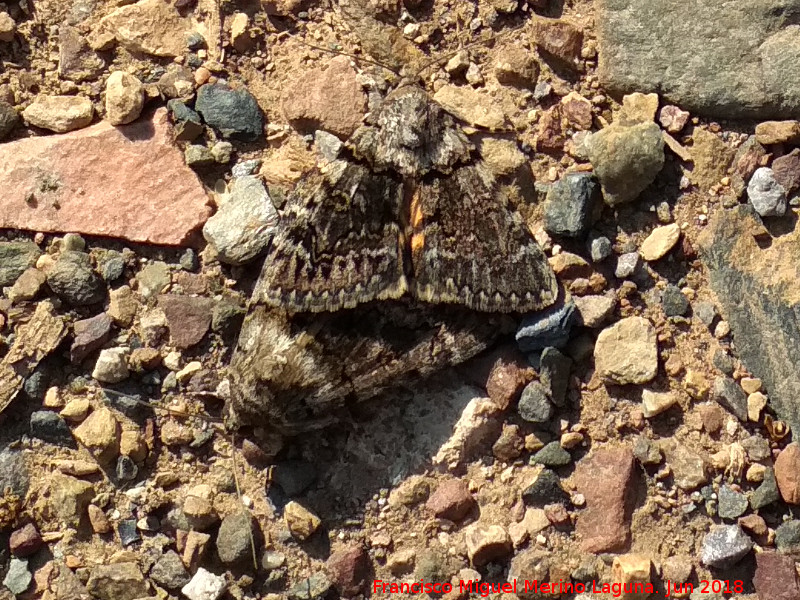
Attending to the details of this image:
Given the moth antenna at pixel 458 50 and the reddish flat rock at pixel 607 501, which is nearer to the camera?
the reddish flat rock at pixel 607 501

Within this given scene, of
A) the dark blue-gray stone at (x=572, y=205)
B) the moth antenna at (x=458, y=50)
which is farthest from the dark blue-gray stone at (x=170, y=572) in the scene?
the moth antenna at (x=458, y=50)

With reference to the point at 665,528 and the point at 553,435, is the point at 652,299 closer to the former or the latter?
the point at 553,435

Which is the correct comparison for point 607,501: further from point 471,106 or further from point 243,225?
point 243,225

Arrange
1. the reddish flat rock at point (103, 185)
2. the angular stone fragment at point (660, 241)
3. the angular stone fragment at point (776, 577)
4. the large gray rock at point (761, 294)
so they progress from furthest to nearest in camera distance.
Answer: the reddish flat rock at point (103, 185) → the angular stone fragment at point (660, 241) → the large gray rock at point (761, 294) → the angular stone fragment at point (776, 577)

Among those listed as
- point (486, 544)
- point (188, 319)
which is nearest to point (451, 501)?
point (486, 544)

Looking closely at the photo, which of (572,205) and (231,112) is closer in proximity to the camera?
(572,205)

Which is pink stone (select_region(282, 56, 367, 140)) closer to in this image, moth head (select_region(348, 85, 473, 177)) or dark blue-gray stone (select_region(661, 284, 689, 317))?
moth head (select_region(348, 85, 473, 177))

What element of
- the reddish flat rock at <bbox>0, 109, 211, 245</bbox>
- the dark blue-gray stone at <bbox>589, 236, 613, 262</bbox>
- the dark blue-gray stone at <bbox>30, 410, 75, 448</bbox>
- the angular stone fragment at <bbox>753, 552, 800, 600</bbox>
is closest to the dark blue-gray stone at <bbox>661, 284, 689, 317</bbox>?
the dark blue-gray stone at <bbox>589, 236, 613, 262</bbox>

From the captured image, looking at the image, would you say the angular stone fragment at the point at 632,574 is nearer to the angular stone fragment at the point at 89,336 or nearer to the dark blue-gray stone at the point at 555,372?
the dark blue-gray stone at the point at 555,372
